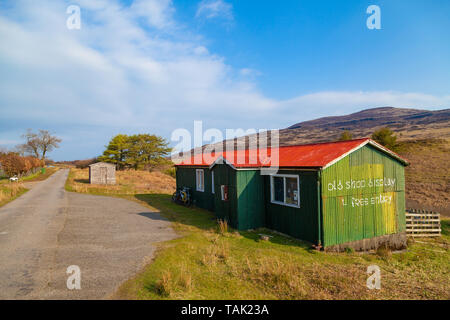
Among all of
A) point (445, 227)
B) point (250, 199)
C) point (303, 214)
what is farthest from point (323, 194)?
point (445, 227)

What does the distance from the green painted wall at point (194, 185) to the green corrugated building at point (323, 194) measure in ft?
9.41

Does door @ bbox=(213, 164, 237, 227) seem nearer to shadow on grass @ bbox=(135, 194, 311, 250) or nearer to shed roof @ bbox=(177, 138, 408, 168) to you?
shed roof @ bbox=(177, 138, 408, 168)

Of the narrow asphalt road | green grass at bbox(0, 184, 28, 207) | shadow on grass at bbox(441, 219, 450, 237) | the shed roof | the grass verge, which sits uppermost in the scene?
the shed roof

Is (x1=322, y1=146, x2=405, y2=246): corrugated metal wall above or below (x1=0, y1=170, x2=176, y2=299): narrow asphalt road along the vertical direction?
above

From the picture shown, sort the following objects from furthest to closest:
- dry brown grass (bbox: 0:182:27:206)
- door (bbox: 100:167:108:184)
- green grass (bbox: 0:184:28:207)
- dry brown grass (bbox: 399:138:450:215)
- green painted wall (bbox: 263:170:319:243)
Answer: door (bbox: 100:167:108:184), dry brown grass (bbox: 399:138:450:215), dry brown grass (bbox: 0:182:27:206), green grass (bbox: 0:184:28:207), green painted wall (bbox: 263:170:319:243)

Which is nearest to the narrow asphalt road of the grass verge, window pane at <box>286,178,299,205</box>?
the grass verge

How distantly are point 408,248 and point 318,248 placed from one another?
537cm

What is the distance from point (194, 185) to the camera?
18.7 m

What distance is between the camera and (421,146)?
151 feet

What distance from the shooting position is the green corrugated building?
9773 millimetres

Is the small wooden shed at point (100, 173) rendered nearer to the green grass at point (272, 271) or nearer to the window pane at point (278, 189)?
the green grass at point (272, 271)

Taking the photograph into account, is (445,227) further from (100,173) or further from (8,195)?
(100,173)
